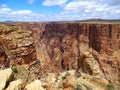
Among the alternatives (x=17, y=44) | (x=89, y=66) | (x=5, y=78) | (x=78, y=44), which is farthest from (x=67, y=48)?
(x=5, y=78)

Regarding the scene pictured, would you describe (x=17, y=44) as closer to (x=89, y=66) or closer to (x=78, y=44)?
(x=89, y=66)

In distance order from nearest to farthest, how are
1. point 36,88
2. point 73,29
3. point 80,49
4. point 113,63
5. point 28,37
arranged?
1. point 36,88
2. point 28,37
3. point 113,63
4. point 80,49
5. point 73,29

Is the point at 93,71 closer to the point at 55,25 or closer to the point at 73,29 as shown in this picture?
the point at 73,29

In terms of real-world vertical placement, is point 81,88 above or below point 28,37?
below

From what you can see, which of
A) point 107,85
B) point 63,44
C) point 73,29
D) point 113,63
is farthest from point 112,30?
point 107,85

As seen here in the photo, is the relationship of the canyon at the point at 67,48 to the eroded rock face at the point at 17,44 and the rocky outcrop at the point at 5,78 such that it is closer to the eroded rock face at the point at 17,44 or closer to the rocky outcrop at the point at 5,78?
the eroded rock face at the point at 17,44

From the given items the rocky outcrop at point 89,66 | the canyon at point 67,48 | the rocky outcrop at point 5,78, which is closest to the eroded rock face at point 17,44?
the canyon at point 67,48

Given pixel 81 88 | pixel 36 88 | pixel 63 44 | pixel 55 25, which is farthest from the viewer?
pixel 55 25
